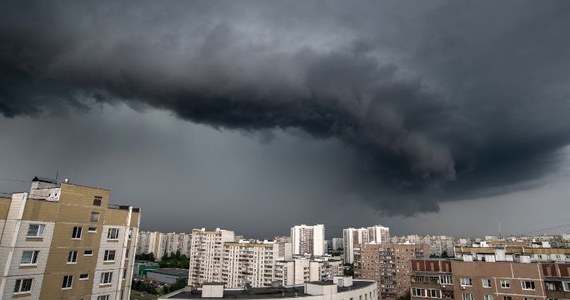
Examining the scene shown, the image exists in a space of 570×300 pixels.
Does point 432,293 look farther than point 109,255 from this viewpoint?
Yes

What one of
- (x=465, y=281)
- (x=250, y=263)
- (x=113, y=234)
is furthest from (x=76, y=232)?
(x=250, y=263)

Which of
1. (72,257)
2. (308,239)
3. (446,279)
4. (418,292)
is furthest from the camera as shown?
(308,239)

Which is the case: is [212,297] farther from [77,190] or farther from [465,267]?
[465,267]

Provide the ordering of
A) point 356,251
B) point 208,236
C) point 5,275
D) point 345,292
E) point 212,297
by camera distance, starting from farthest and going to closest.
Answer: point 208,236, point 356,251, point 345,292, point 212,297, point 5,275

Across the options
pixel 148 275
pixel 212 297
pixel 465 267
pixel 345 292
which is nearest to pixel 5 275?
pixel 212 297

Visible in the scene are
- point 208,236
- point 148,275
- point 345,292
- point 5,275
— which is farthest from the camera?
point 148,275

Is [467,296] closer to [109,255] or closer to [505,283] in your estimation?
[505,283]

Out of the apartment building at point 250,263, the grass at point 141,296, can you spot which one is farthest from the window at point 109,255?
the grass at point 141,296

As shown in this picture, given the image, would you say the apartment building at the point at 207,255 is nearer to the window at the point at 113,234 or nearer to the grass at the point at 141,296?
the grass at the point at 141,296
